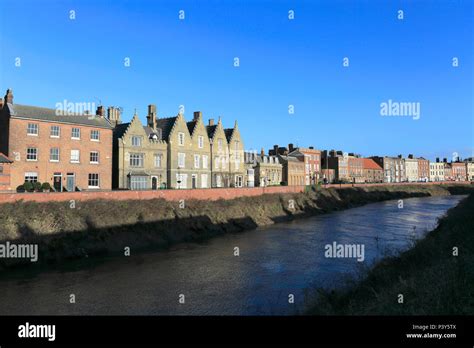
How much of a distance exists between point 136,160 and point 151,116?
29.8ft

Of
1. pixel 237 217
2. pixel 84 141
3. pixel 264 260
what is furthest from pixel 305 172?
pixel 264 260

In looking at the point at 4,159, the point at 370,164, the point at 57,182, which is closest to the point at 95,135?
the point at 57,182

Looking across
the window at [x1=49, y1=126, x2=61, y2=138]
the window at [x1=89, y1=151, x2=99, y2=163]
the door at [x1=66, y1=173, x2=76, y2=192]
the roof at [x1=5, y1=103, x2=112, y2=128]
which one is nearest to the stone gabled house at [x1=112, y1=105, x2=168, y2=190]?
the window at [x1=89, y1=151, x2=99, y2=163]

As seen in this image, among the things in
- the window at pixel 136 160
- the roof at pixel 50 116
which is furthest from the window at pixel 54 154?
the window at pixel 136 160

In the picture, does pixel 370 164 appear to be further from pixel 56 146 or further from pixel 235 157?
pixel 56 146

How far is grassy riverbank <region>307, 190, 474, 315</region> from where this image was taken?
31.9ft

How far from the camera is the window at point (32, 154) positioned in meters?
39.1

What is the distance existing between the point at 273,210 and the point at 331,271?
28808mm

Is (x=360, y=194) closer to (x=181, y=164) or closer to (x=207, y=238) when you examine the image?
(x=181, y=164)

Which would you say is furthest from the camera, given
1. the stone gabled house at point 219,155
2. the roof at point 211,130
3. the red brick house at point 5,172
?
the roof at point 211,130

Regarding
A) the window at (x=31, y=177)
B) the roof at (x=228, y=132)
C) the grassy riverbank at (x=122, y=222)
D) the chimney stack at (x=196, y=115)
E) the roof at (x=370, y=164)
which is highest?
the chimney stack at (x=196, y=115)

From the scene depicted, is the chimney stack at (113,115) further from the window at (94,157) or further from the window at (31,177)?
the window at (31,177)

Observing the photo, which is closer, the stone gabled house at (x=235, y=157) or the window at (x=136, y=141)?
the window at (x=136, y=141)

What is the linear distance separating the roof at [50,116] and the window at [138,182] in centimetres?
787
